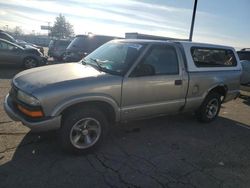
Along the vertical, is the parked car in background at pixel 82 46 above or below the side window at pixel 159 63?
below

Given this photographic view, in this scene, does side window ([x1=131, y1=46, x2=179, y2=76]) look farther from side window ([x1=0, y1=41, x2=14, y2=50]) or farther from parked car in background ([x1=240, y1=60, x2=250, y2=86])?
side window ([x1=0, y1=41, x2=14, y2=50])

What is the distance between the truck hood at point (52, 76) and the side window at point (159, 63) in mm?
726

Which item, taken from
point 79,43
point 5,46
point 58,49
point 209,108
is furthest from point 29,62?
point 209,108

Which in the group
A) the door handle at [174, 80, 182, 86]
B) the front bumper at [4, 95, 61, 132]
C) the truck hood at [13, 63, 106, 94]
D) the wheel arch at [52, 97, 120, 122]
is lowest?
the front bumper at [4, 95, 61, 132]

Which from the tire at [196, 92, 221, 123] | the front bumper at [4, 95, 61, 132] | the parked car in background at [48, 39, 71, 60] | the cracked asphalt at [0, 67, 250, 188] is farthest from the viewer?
the parked car in background at [48, 39, 71, 60]

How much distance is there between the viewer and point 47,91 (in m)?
3.93

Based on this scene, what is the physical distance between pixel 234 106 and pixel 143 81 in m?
5.45

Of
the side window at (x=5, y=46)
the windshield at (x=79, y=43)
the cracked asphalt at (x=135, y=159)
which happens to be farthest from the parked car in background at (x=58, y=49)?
the cracked asphalt at (x=135, y=159)

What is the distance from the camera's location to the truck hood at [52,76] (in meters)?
4.08

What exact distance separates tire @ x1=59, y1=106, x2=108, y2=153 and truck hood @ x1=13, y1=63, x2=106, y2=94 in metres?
0.50

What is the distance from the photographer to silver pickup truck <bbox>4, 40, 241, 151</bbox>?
13.2ft

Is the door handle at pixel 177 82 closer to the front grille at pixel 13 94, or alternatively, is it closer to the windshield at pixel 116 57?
the windshield at pixel 116 57

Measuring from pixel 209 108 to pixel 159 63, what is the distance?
2.15m

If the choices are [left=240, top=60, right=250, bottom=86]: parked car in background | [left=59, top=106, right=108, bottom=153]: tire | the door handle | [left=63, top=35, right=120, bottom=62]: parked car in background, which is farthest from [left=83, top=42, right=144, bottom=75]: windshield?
[left=63, top=35, right=120, bottom=62]: parked car in background
